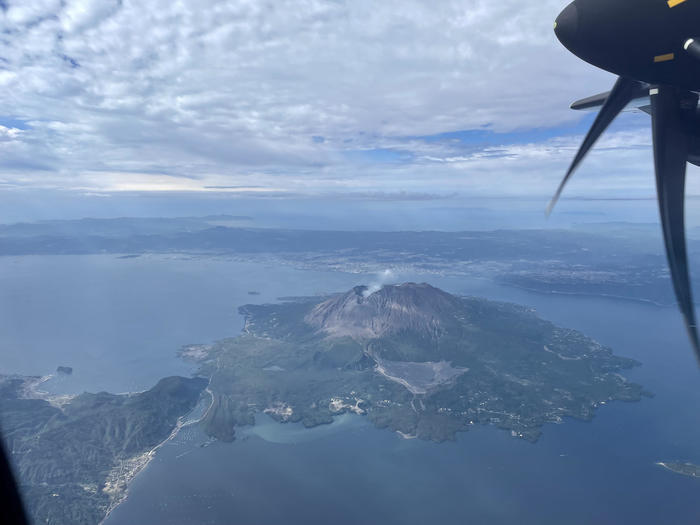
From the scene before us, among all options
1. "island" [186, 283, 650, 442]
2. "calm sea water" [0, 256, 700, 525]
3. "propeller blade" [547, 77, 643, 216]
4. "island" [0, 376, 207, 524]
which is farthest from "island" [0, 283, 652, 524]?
"propeller blade" [547, 77, 643, 216]

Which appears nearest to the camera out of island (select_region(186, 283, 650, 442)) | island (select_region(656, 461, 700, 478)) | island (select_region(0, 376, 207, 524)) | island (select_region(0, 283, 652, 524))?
island (select_region(0, 376, 207, 524))

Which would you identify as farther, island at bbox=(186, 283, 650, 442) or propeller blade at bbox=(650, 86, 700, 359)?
island at bbox=(186, 283, 650, 442)

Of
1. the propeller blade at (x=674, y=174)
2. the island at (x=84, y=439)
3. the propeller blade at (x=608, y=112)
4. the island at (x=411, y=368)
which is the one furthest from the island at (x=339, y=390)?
the propeller blade at (x=674, y=174)

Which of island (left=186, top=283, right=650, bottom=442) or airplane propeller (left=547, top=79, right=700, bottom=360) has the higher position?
airplane propeller (left=547, top=79, right=700, bottom=360)

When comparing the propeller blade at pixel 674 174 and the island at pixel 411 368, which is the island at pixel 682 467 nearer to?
the island at pixel 411 368


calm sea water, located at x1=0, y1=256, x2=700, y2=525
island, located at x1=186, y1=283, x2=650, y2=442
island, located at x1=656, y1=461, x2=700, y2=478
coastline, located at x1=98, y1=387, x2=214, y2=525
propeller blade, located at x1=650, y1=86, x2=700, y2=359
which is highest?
propeller blade, located at x1=650, y1=86, x2=700, y2=359

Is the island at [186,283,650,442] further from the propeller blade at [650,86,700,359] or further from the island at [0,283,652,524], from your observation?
the propeller blade at [650,86,700,359]

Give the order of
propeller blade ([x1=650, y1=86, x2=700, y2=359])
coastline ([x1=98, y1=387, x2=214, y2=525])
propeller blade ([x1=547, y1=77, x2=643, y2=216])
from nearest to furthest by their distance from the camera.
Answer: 1. propeller blade ([x1=650, y1=86, x2=700, y2=359])
2. propeller blade ([x1=547, y1=77, x2=643, y2=216])
3. coastline ([x1=98, y1=387, x2=214, y2=525])

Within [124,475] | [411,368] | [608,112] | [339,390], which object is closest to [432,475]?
[339,390]
